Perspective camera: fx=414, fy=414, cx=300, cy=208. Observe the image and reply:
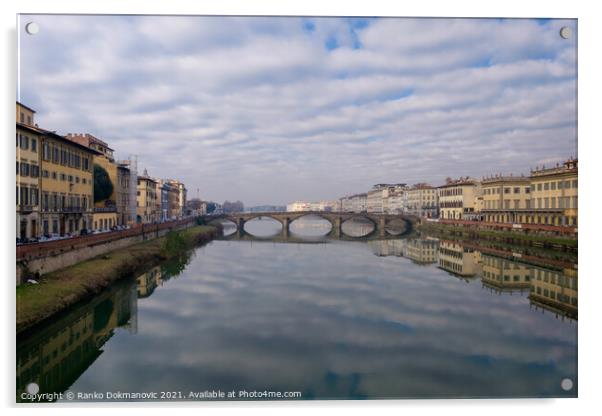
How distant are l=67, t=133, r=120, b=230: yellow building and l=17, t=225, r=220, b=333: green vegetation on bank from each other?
3.03 metres

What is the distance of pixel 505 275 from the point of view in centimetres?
1964

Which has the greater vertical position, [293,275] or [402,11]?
[402,11]

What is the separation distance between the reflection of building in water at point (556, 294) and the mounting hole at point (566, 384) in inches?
84.0

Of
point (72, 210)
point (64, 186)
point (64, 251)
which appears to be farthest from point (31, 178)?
point (72, 210)

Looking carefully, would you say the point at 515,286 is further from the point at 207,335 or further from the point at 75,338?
the point at 75,338

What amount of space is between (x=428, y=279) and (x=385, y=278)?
6.32 feet

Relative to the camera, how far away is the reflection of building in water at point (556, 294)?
395 inches

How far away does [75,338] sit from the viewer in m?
11.7

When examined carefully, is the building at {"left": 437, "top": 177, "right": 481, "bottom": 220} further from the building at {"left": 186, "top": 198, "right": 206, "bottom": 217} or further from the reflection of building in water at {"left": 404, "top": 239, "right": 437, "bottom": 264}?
the building at {"left": 186, "top": 198, "right": 206, "bottom": 217}

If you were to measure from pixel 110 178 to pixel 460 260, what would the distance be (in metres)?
26.1

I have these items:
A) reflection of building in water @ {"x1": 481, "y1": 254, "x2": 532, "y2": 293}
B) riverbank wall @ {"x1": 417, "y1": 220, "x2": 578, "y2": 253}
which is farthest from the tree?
riverbank wall @ {"x1": 417, "y1": 220, "x2": 578, "y2": 253}

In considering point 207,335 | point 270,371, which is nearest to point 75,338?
point 207,335

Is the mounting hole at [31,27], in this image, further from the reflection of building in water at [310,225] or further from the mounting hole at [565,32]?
the reflection of building in water at [310,225]

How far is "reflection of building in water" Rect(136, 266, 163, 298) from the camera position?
1731 cm
